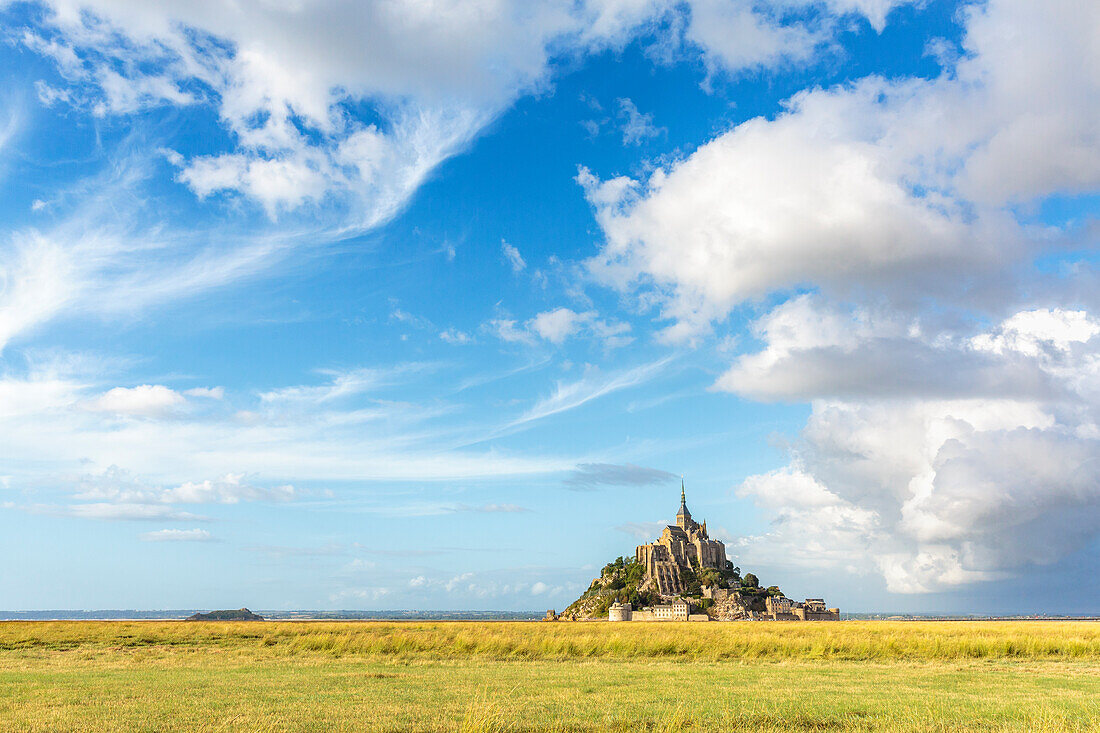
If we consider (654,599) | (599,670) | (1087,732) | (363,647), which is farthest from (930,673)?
(654,599)

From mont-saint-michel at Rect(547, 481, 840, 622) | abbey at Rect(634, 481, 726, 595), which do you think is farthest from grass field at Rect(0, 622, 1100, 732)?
abbey at Rect(634, 481, 726, 595)

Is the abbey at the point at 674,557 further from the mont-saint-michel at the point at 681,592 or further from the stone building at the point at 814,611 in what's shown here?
the stone building at the point at 814,611

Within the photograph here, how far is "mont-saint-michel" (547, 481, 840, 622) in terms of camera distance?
15612 cm

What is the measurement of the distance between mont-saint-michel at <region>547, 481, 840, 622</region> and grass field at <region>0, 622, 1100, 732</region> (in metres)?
116

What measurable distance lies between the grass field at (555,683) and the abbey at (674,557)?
138 meters

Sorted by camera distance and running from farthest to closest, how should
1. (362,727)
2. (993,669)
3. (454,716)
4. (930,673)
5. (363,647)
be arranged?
(363,647)
(993,669)
(930,673)
(454,716)
(362,727)

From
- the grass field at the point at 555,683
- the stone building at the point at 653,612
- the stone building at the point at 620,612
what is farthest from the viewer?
the stone building at the point at 620,612

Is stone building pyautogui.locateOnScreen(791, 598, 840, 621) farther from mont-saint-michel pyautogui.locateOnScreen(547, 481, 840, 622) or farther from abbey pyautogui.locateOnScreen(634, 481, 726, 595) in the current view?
abbey pyautogui.locateOnScreen(634, 481, 726, 595)

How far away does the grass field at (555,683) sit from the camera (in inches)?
632

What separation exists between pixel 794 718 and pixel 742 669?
12654 millimetres

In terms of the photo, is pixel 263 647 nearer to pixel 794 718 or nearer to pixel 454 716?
pixel 454 716

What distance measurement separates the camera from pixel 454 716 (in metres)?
16.6

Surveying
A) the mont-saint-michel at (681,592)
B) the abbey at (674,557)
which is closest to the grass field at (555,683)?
the mont-saint-michel at (681,592)

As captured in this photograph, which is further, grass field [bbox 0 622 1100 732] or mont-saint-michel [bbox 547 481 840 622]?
mont-saint-michel [bbox 547 481 840 622]
